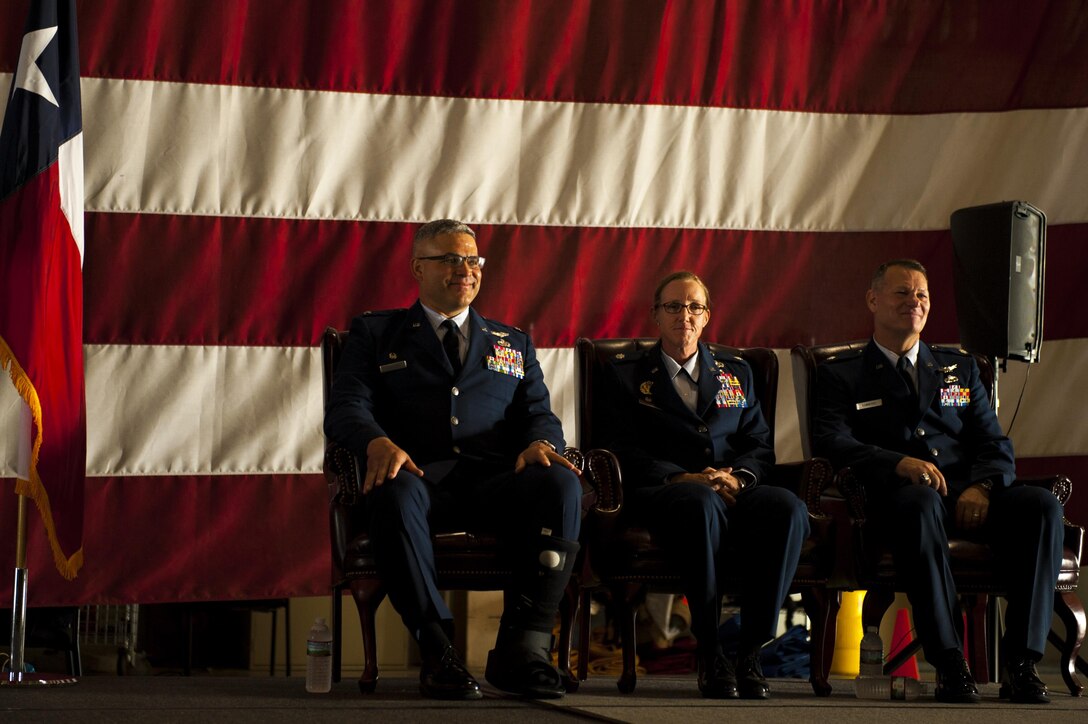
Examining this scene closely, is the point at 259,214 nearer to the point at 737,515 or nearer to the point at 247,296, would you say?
the point at 247,296

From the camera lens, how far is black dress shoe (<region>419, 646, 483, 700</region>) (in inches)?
117

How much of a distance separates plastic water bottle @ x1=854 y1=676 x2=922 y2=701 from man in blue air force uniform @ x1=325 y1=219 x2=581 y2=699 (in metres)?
0.82

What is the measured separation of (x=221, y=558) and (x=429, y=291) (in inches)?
45.9

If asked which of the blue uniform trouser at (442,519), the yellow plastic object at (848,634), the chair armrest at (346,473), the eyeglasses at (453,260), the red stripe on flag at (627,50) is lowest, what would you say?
the yellow plastic object at (848,634)

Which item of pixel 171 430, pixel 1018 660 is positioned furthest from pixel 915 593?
pixel 171 430

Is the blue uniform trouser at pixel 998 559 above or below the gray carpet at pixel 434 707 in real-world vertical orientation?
above

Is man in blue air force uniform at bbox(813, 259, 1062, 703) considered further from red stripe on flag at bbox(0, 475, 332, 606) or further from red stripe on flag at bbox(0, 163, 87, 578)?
red stripe on flag at bbox(0, 163, 87, 578)

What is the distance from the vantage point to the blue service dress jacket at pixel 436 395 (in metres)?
3.52

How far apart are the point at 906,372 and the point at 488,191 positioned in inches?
56.7

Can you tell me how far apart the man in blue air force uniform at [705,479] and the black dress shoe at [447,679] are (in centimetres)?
60

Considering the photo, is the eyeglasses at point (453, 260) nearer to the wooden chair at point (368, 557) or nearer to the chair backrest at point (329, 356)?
the chair backrest at point (329, 356)

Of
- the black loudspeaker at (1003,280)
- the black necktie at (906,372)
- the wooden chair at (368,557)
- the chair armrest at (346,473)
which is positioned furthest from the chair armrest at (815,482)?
the chair armrest at (346,473)

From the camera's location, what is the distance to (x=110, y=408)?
414 centimetres

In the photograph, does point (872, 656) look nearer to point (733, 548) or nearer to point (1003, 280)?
point (733, 548)
